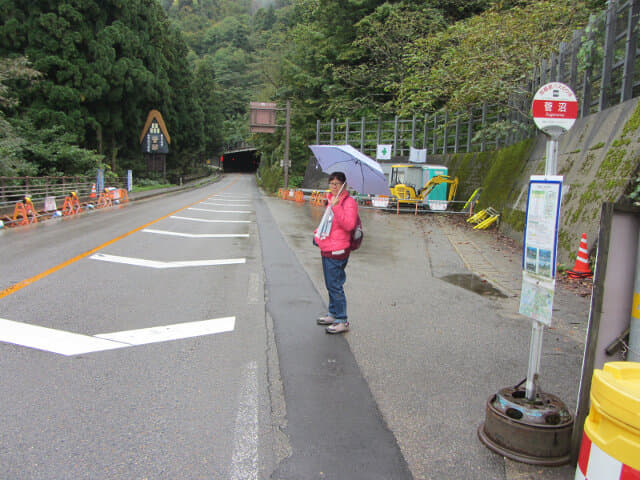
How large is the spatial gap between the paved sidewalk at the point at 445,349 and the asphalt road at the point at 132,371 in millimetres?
1064

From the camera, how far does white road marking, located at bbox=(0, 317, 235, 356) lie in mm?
4824

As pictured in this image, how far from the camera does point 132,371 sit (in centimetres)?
434

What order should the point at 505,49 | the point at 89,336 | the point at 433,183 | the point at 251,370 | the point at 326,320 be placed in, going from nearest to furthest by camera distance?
the point at 251,370
the point at 89,336
the point at 326,320
the point at 505,49
the point at 433,183

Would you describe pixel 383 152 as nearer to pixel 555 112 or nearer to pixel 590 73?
pixel 590 73

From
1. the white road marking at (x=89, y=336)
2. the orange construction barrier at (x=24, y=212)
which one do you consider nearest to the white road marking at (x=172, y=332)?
the white road marking at (x=89, y=336)

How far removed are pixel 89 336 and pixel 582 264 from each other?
316 inches

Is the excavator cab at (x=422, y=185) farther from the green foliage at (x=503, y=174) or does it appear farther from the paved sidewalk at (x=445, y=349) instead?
the paved sidewalk at (x=445, y=349)

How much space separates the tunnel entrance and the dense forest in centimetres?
6178

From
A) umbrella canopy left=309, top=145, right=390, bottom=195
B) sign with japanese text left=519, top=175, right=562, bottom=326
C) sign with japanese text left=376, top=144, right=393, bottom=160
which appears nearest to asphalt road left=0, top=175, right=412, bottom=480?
sign with japanese text left=519, top=175, right=562, bottom=326

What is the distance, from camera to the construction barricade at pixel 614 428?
1981mm

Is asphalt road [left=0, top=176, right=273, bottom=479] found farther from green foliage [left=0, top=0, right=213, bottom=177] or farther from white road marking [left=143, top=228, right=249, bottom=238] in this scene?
green foliage [left=0, top=0, right=213, bottom=177]

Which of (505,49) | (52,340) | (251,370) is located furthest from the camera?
(505,49)

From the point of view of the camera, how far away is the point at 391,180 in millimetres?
25734

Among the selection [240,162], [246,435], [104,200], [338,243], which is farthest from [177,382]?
[240,162]
